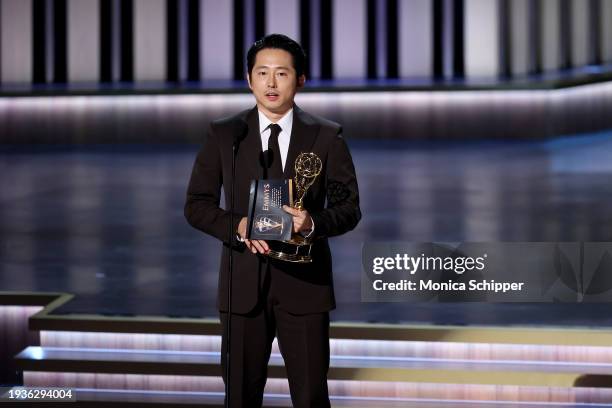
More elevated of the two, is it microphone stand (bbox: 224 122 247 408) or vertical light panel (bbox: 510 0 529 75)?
vertical light panel (bbox: 510 0 529 75)

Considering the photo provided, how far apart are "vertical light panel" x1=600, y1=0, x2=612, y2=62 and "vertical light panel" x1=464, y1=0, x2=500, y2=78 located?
1.65 metres

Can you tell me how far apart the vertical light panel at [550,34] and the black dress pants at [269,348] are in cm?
938

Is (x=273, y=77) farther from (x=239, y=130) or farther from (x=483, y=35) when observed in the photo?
(x=483, y=35)

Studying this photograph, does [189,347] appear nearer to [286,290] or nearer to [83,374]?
[83,374]

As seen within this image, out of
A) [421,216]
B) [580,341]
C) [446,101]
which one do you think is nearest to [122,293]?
[580,341]

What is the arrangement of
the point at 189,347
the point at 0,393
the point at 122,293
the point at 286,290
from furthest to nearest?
the point at 122,293, the point at 189,347, the point at 0,393, the point at 286,290

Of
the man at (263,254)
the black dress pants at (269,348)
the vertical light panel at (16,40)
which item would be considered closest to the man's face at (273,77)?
the man at (263,254)

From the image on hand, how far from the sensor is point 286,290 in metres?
2.76

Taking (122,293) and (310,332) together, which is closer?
(310,332)

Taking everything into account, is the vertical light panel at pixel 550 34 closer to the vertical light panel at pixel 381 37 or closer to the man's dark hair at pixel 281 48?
the vertical light panel at pixel 381 37

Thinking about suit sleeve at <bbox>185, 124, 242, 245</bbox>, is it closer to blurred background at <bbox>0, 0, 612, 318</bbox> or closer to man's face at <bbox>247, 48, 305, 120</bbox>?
man's face at <bbox>247, 48, 305, 120</bbox>

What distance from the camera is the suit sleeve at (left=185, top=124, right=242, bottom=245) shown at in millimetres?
2773

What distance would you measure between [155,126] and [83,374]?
713cm

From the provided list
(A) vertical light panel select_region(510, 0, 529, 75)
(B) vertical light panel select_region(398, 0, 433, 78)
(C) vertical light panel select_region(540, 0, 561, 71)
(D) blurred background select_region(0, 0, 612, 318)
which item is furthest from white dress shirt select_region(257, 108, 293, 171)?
(C) vertical light panel select_region(540, 0, 561, 71)
